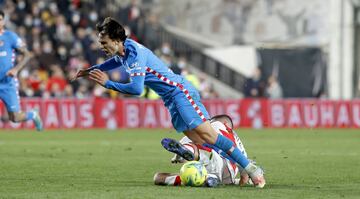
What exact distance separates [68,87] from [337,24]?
9510mm

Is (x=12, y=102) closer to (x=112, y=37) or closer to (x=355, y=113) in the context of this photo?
(x=112, y=37)

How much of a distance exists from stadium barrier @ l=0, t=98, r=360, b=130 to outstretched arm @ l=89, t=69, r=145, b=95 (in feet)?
57.5

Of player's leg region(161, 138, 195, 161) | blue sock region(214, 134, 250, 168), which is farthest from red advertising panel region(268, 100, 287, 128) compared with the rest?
→ blue sock region(214, 134, 250, 168)

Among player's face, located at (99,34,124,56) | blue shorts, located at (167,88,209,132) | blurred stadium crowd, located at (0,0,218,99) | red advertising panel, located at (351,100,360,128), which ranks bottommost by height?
red advertising panel, located at (351,100,360,128)

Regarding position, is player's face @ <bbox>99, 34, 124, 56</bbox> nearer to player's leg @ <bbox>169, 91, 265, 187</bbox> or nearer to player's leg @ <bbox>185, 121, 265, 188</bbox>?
player's leg @ <bbox>169, 91, 265, 187</bbox>

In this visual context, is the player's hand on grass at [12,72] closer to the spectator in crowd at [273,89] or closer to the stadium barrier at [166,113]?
the stadium barrier at [166,113]

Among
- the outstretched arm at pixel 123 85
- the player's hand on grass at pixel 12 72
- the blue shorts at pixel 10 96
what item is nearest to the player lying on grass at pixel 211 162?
the outstretched arm at pixel 123 85

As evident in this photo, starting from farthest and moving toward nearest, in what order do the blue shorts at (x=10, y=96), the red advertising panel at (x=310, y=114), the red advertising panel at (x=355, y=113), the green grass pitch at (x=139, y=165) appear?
the red advertising panel at (x=310, y=114)
the red advertising panel at (x=355, y=113)
the blue shorts at (x=10, y=96)
the green grass pitch at (x=139, y=165)

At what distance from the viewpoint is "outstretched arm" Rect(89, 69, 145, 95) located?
11.9 meters

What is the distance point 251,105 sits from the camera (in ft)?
101

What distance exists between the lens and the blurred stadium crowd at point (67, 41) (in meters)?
30.9

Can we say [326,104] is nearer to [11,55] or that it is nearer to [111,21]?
[11,55]

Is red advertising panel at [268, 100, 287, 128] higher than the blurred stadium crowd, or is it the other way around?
the blurred stadium crowd

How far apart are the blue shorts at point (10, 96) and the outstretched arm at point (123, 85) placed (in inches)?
273
